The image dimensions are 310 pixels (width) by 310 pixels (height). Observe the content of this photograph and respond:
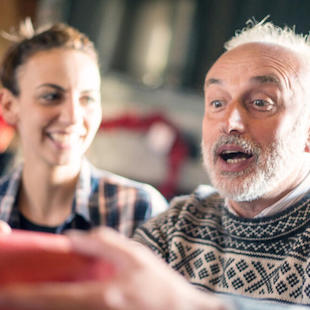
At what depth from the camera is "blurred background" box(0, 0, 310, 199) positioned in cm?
341

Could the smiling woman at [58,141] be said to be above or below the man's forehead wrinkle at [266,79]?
below

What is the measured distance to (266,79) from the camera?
3.83ft

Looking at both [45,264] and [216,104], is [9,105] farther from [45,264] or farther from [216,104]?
[45,264]

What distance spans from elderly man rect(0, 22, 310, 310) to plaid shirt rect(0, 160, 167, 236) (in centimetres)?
22

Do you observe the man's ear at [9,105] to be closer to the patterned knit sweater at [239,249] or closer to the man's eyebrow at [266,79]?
the patterned knit sweater at [239,249]

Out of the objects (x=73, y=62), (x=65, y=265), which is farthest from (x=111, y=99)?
(x=65, y=265)

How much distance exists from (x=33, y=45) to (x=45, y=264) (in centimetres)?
117

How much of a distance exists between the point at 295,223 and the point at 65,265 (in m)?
0.73

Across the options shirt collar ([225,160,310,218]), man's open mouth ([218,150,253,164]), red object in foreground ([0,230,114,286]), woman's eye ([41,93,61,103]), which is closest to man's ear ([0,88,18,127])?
woman's eye ([41,93,61,103])

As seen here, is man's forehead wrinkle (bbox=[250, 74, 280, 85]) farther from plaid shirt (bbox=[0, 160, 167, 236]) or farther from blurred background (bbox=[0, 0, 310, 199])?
blurred background (bbox=[0, 0, 310, 199])

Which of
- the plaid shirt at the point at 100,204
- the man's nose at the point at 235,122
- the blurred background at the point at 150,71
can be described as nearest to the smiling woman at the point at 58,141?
the plaid shirt at the point at 100,204

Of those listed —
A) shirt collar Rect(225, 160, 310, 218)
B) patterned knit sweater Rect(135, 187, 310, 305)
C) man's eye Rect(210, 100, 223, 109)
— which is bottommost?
patterned knit sweater Rect(135, 187, 310, 305)

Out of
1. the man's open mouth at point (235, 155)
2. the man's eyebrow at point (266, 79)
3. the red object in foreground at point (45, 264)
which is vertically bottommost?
the red object in foreground at point (45, 264)

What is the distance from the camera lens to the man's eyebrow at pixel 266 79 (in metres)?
1.16
